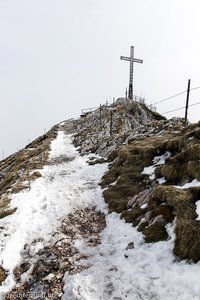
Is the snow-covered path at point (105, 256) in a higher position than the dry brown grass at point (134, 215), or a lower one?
lower

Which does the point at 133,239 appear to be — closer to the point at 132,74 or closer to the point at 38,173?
the point at 38,173

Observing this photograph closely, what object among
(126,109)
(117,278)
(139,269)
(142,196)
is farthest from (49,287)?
(126,109)

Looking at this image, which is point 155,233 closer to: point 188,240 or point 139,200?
point 188,240

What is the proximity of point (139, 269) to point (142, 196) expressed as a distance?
5.50 m

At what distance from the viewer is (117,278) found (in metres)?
10.4

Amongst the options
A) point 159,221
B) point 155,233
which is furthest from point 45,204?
point 155,233

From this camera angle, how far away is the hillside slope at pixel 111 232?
10.1m

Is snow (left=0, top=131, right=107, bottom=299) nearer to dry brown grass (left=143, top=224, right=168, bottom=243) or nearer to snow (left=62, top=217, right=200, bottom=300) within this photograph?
snow (left=62, top=217, right=200, bottom=300)

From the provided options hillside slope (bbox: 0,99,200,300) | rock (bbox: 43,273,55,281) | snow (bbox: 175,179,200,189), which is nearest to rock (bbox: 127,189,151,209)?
hillside slope (bbox: 0,99,200,300)

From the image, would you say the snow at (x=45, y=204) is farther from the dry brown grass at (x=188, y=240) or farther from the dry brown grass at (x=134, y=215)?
the dry brown grass at (x=188, y=240)

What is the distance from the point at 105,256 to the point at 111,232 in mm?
1930

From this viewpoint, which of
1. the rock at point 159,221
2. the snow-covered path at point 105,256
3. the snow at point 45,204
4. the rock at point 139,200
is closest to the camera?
the snow-covered path at point 105,256

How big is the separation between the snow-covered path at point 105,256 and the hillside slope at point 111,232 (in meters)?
0.03

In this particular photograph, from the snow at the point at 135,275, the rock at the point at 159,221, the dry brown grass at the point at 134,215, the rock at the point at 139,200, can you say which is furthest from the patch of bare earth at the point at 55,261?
the rock at the point at 159,221
